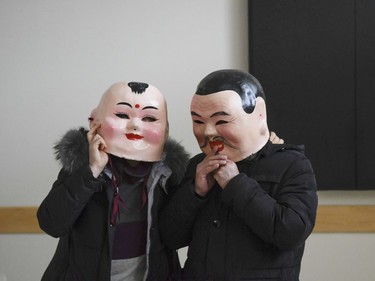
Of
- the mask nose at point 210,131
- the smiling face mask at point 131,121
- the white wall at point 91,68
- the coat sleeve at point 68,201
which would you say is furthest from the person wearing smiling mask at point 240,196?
the white wall at point 91,68

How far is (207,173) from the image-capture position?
3.81 feet

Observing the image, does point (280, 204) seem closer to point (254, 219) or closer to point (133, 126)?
point (254, 219)

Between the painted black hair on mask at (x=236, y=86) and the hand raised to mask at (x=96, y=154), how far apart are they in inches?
11.9

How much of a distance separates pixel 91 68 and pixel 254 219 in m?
1.26

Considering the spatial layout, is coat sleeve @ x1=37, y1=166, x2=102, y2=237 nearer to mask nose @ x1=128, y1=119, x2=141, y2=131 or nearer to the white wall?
mask nose @ x1=128, y1=119, x2=141, y2=131

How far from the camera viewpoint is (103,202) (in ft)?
4.09

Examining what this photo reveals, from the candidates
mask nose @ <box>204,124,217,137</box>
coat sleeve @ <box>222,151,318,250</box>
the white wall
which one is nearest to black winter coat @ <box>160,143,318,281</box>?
coat sleeve @ <box>222,151,318,250</box>

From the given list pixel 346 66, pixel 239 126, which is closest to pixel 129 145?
pixel 239 126

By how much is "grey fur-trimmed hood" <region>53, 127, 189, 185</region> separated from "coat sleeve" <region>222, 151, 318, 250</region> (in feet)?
0.81

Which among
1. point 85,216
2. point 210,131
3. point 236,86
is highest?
point 236,86

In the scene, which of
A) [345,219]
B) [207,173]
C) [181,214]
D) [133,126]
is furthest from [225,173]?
[345,219]

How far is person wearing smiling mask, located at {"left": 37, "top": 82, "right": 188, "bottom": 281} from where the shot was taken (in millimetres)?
1194

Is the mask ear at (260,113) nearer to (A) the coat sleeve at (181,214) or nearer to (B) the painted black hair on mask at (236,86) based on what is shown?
(B) the painted black hair on mask at (236,86)

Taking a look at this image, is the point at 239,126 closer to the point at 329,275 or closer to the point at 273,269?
the point at 273,269
